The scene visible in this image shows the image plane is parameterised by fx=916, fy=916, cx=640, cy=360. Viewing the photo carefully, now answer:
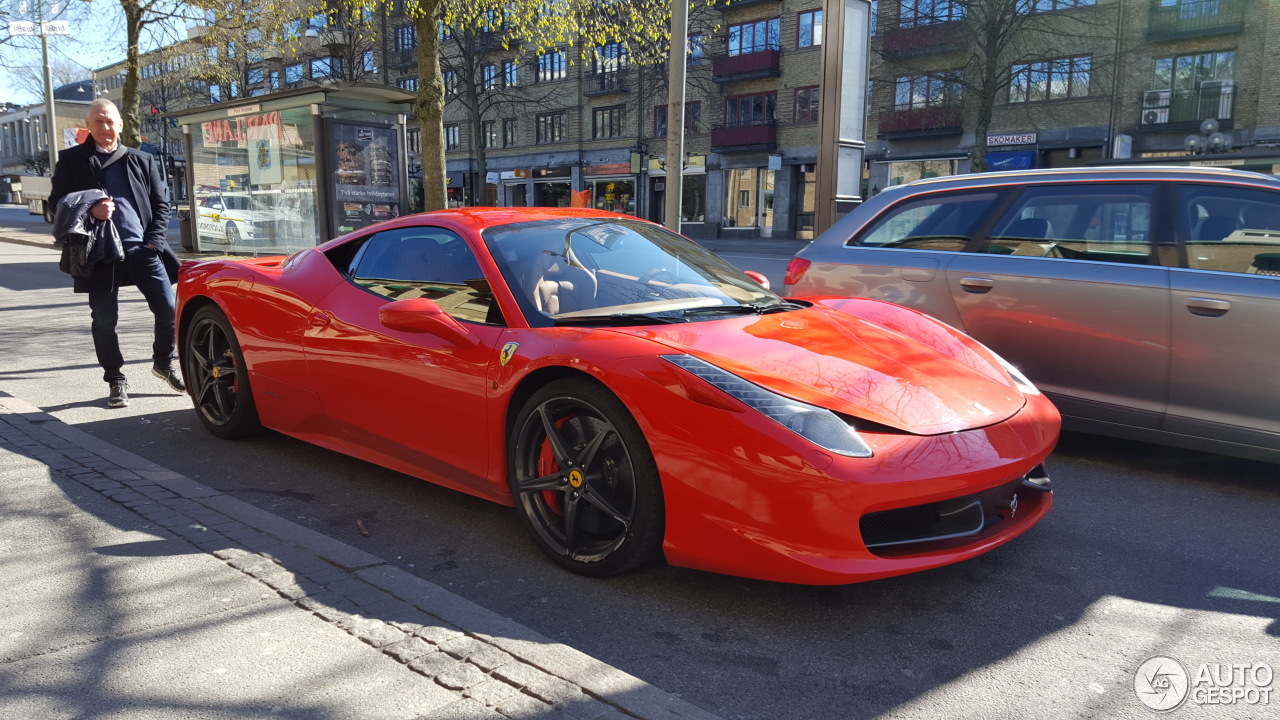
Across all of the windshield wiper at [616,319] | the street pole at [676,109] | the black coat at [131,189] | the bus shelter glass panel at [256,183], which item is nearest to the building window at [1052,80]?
the bus shelter glass panel at [256,183]

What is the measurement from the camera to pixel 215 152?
17.7 meters

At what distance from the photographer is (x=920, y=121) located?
3459cm

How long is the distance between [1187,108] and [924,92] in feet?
29.2

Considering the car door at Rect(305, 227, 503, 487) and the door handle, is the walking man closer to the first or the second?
the car door at Rect(305, 227, 503, 487)

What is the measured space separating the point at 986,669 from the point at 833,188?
25.4 feet

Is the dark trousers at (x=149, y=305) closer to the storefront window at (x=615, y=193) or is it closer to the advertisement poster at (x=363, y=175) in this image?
the advertisement poster at (x=363, y=175)

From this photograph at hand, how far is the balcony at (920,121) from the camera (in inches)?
1324

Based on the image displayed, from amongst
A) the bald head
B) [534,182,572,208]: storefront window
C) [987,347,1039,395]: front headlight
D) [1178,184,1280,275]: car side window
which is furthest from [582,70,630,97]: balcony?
[987,347,1039,395]: front headlight

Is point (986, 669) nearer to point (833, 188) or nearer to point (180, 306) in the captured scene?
point (180, 306)

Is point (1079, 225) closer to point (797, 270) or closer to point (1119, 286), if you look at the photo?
point (1119, 286)

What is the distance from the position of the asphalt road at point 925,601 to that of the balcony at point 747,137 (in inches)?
1407

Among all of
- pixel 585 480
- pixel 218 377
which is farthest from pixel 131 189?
pixel 585 480

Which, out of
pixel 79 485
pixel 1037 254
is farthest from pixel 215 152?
pixel 1037 254

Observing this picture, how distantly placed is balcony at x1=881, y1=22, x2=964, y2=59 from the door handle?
104 ft
